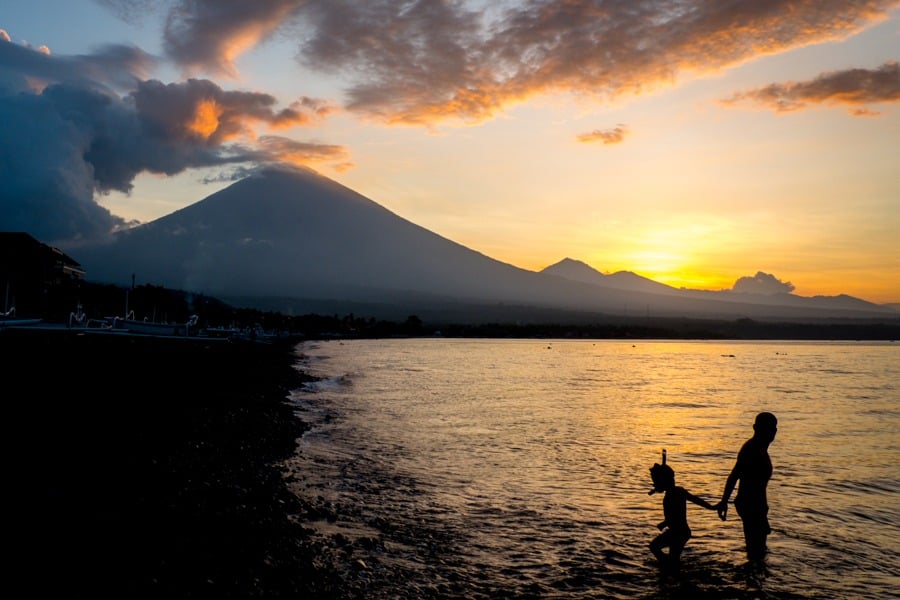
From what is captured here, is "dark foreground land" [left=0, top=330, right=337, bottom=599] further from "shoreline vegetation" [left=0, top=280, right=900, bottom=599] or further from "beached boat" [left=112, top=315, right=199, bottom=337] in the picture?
"beached boat" [left=112, top=315, right=199, bottom=337]

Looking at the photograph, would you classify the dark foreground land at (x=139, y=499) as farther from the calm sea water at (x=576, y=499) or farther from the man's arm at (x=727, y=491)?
the man's arm at (x=727, y=491)

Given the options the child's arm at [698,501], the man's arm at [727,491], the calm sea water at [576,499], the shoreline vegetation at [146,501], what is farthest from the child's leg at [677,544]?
the shoreline vegetation at [146,501]

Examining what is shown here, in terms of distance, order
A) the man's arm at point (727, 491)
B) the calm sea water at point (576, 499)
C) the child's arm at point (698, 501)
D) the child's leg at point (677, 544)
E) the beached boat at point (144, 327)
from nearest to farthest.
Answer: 1. the child's arm at point (698, 501)
2. the man's arm at point (727, 491)
3. the calm sea water at point (576, 499)
4. the child's leg at point (677, 544)
5. the beached boat at point (144, 327)

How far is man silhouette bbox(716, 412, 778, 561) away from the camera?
405 inches

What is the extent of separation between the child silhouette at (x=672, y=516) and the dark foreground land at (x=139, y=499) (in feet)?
17.3

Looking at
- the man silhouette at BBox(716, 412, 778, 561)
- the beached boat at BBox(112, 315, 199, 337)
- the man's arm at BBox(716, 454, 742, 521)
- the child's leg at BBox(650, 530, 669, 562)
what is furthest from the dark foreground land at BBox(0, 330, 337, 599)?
the beached boat at BBox(112, 315, 199, 337)

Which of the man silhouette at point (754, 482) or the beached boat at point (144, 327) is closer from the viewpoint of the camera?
the man silhouette at point (754, 482)

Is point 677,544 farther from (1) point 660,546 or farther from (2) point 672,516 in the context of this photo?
(2) point 672,516

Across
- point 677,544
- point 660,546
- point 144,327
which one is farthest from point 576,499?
point 144,327

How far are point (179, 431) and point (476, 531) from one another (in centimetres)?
986

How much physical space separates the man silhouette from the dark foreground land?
6888 mm

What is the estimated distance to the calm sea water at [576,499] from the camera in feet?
33.8

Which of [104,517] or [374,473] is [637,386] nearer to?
[374,473]

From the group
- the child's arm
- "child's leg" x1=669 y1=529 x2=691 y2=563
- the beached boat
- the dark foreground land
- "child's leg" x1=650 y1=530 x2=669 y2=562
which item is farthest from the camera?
the beached boat
